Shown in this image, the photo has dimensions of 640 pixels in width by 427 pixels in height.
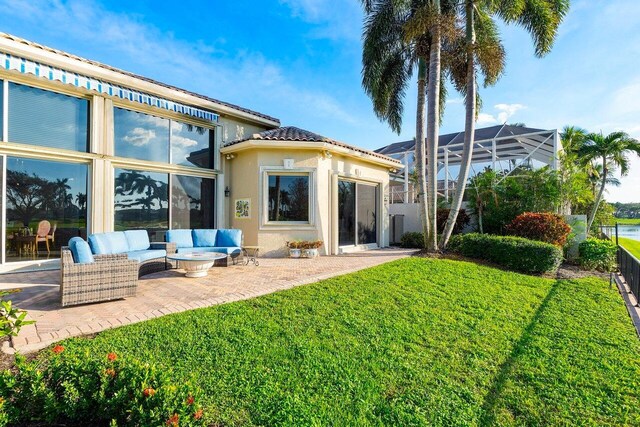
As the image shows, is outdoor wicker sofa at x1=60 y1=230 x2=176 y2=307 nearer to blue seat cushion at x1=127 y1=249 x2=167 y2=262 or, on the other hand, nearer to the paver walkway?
the paver walkway

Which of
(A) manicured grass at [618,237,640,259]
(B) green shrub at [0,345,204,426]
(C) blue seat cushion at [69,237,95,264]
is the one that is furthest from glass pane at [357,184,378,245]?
(A) manicured grass at [618,237,640,259]

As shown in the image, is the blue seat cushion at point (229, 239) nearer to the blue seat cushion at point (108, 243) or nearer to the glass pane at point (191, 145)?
the blue seat cushion at point (108, 243)

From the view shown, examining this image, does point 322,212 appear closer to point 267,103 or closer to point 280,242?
point 280,242

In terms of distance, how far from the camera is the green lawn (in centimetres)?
370

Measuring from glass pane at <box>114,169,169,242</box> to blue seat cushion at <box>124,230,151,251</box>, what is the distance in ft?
5.73

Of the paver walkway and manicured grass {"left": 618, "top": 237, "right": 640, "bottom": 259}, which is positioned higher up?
the paver walkway

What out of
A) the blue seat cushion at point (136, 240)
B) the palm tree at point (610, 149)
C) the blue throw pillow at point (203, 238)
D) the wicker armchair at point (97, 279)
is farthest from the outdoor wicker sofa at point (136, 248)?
the palm tree at point (610, 149)

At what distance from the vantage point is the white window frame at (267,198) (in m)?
13.7

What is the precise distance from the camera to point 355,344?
5.20 m

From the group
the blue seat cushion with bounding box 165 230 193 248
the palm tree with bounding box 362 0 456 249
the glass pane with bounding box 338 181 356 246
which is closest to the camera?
the blue seat cushion with bounding box 165 230 193 248

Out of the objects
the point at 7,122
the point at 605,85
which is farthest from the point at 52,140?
the point at 605,85

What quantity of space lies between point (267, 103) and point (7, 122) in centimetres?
1244

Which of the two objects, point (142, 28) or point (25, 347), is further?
point (142, 28)

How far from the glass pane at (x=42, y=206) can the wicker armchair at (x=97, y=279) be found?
5.25 meters
